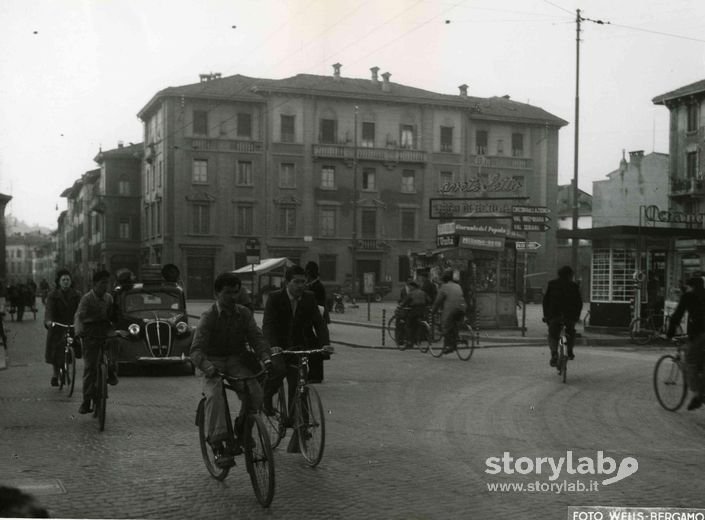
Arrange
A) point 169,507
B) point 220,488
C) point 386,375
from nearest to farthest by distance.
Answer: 1. point 169,507
2. point 220,488
3. point 386,375

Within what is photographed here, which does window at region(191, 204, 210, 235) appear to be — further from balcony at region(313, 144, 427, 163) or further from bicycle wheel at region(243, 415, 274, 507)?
bicycle wheel at region(243, 415, 274, 507)

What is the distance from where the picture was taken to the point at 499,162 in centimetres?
2350

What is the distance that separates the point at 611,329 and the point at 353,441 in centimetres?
1422

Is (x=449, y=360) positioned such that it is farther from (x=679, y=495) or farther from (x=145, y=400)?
(x=679, y=495)

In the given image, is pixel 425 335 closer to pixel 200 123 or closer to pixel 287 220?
pixel 200 123

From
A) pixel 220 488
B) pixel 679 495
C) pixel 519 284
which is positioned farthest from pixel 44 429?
pixel 519 284

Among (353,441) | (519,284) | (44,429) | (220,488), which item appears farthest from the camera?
(519,284)

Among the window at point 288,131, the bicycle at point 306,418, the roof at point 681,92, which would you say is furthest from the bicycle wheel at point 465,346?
the window at point 288,131

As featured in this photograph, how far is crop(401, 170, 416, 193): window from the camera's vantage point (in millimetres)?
30053

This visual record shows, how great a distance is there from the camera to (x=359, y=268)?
1614 inches

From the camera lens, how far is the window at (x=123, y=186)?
16.1 meters

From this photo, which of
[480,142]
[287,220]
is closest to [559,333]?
[480,142]

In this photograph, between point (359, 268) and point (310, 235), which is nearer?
point (310, 235)

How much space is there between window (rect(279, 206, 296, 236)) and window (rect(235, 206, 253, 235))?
304 cm
